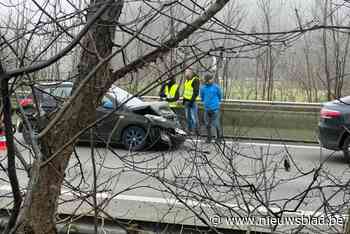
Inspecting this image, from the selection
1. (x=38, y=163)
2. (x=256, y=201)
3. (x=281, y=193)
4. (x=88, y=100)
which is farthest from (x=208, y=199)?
(x=281, y=193)

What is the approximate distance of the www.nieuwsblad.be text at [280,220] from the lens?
110 inches

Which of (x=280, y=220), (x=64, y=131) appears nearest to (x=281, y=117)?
(x=280, y=220)

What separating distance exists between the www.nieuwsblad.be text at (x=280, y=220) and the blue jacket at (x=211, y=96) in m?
8.03

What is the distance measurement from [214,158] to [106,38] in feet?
4.68

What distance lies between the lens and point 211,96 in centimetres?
1121

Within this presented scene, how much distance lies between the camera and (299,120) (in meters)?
12.5

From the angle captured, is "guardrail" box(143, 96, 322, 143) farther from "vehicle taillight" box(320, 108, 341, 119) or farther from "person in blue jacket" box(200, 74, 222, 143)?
"vehicle taillight" box(320, 108, 341, 119)

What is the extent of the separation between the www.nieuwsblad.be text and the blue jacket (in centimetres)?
803

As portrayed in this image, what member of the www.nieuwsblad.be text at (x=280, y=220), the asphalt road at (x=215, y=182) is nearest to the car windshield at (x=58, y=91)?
the asphalt road at (x=215, y=182)

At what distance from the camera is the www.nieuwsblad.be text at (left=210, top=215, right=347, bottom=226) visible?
9.15ft

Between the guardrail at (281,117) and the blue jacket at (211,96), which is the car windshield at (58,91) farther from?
the guardrail at (281,117)

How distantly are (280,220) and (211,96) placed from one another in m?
8.54

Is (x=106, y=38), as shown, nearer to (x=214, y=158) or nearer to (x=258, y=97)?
(x=214, y=158)

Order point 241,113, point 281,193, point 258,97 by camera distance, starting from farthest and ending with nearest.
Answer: point 258,97 < point 241,113 < point 281,193
